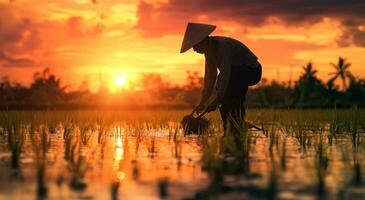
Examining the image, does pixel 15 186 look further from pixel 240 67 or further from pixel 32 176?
pixel 240 67

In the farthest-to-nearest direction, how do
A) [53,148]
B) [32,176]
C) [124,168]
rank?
1. [53,148]
2. [124,168]
3. [32,176]

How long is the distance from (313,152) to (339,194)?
2.08 metres

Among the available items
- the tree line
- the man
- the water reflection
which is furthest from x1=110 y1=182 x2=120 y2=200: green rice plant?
the tree line

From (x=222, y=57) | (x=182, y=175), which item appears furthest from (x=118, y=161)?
(x=222, y=57)

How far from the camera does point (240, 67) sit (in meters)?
6.26

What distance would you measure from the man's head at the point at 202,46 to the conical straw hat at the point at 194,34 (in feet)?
0.44

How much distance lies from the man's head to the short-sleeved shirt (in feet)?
0.16

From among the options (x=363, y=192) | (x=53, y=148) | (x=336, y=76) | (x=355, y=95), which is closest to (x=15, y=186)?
(x=363, y=192)

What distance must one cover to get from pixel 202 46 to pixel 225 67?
386mm

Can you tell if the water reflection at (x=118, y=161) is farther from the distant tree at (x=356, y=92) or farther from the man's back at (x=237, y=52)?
the distant tree at (x=356, y=92)

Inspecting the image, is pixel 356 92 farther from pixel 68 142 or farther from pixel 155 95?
pixel 68 142

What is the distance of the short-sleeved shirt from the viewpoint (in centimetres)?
610

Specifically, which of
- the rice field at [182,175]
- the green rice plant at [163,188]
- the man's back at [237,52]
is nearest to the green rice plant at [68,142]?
the rice field at [182,175]

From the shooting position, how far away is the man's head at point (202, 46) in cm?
611
